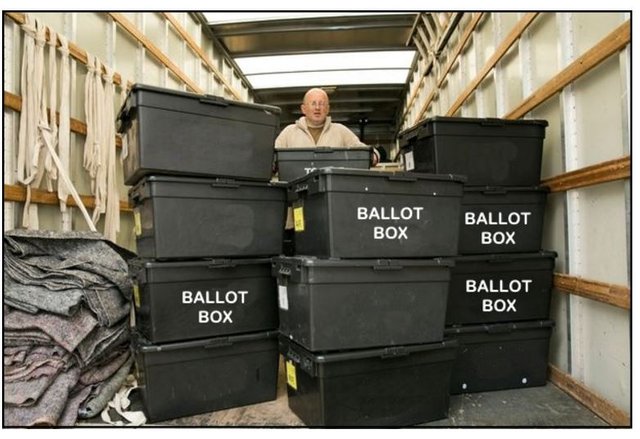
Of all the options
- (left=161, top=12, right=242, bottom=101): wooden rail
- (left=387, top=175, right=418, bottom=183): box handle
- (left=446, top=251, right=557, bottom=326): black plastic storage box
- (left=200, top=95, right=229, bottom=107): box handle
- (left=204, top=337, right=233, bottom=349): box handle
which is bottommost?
(left=204, top=337, right=233, bottom=349): box handle

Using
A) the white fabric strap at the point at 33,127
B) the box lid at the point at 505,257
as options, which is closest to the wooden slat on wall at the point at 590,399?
the box lid at the point at 505,257

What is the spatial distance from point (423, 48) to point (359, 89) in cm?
171

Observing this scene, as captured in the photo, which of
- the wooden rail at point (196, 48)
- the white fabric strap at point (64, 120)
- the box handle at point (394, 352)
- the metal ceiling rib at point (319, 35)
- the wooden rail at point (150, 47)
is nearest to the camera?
the box handle at point (394, 352)

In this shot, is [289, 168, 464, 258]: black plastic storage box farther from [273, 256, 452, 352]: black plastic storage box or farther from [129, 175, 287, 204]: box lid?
[129, 175, 287, 204]: box lid

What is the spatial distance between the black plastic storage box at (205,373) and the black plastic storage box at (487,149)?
1180 millimetres

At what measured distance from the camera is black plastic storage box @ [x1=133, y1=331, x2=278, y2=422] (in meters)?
2.08

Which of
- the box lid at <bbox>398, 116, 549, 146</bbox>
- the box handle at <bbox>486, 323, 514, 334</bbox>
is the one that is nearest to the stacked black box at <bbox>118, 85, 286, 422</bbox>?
the box lid at <bbox>398, 116, 549, 146</bbox>

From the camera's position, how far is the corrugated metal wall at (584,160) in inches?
74.7

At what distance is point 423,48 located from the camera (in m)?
5.48

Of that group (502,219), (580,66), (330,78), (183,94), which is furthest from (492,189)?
(330,78)

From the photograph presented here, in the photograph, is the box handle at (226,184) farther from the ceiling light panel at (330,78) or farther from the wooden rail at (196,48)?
the ceiling light panel at (330,78)

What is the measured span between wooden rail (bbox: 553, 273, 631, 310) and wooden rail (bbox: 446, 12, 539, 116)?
4.34 feet

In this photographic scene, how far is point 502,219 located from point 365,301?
0.91 m

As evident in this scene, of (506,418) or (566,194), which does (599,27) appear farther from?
(506,418)
